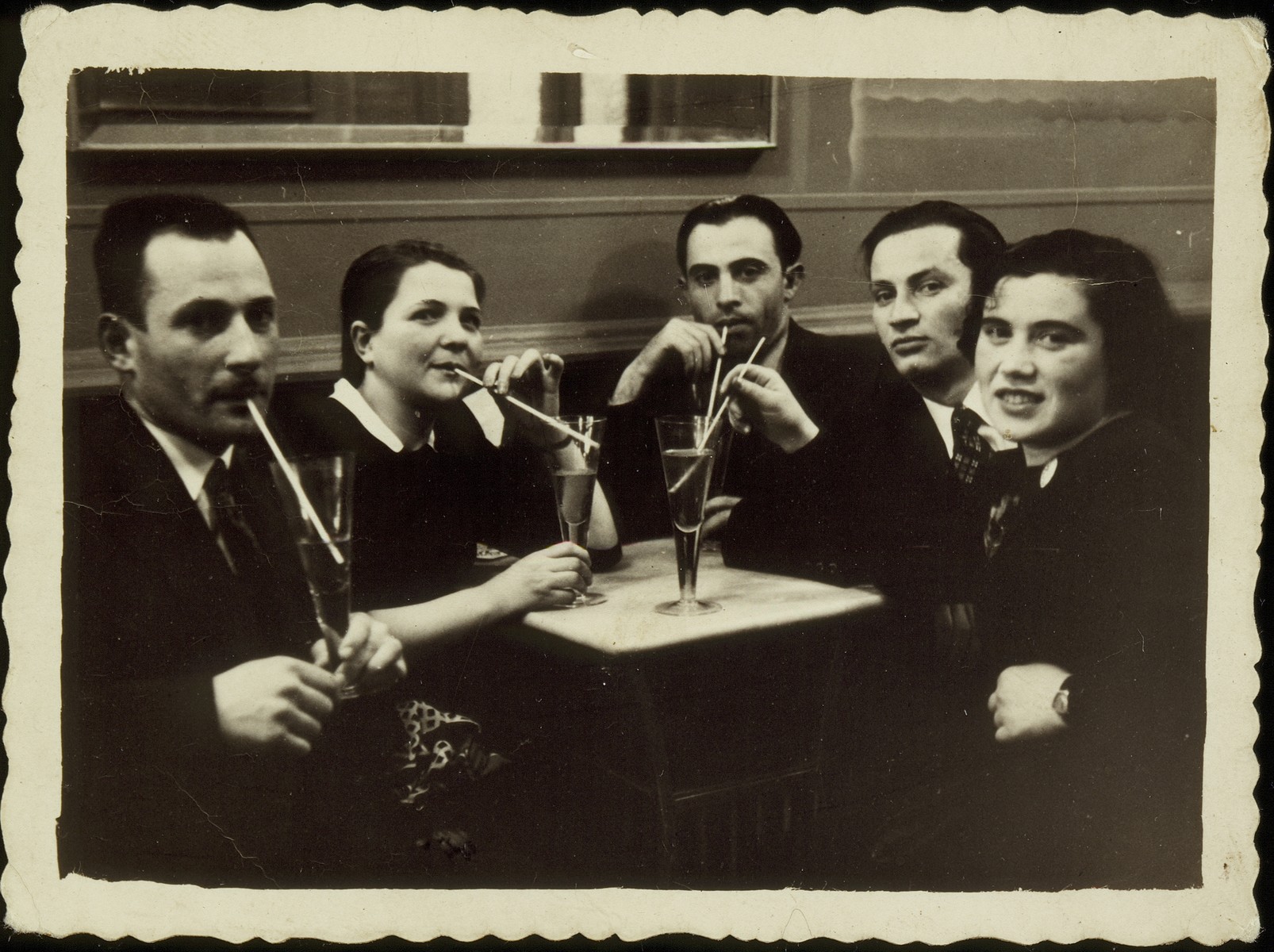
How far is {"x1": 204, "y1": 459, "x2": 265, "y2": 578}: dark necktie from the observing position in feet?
3.29

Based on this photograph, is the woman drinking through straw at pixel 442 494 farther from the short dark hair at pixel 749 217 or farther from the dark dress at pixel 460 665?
the short dark hair at pixel 749 217

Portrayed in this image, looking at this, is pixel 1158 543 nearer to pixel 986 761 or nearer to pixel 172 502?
pixel 986 761

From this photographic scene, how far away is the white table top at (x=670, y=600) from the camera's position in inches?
38.0

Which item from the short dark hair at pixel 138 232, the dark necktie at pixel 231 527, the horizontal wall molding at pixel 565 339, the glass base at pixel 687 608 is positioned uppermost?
the short dark hair at pixel 138 232

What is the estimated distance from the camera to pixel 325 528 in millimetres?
1002

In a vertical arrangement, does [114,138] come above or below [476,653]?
above

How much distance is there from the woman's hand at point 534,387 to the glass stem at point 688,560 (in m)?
0.16

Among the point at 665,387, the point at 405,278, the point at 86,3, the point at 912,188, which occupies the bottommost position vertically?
the point at 665,387

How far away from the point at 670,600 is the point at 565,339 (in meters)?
0.28

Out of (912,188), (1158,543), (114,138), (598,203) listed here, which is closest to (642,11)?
(598,203)

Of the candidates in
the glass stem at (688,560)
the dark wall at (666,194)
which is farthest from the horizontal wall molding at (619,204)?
the glass stem at (688,560)

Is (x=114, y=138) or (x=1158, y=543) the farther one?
(x=1158, y=543)

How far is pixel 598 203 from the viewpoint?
1048 mm

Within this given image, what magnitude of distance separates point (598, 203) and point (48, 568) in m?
0.65
